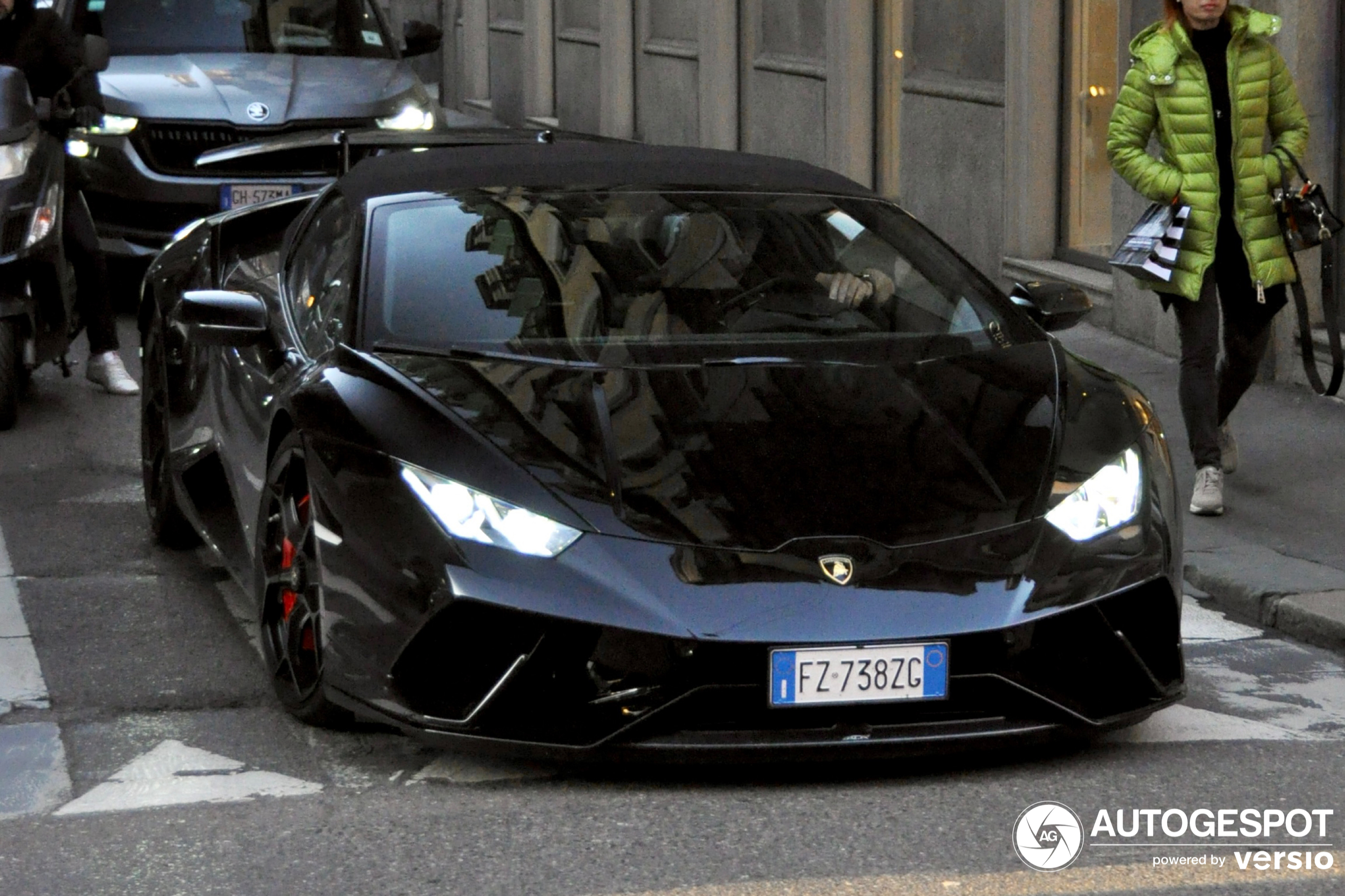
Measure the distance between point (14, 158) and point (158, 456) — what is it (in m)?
2.62

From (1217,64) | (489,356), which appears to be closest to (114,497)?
(489,356)

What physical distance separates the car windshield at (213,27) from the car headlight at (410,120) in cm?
85

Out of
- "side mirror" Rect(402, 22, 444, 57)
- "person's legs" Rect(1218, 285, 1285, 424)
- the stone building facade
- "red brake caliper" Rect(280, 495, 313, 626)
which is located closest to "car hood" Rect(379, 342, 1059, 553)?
"red brake caliper" Rect(280, 495, 313, 626)

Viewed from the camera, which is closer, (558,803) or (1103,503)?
(558,803)

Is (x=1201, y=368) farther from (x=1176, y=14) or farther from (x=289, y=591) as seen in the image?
(x=289, y=591)

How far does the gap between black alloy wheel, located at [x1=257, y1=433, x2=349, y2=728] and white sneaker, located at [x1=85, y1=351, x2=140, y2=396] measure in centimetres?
492

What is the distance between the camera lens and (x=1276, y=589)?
648cm

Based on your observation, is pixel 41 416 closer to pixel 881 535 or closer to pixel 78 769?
pixel 78 769

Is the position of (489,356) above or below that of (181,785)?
above

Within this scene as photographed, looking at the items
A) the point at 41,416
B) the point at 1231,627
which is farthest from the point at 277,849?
the point at 41,416

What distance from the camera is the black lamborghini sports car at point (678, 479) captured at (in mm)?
4430

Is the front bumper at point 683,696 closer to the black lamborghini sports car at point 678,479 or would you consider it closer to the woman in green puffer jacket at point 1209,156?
the black lamborghini sports car at point 678,479

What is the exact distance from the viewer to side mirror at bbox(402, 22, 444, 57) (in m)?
14.0

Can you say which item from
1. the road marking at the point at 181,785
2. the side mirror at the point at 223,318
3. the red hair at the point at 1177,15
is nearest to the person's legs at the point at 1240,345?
the red hair at the point at 1177,15
